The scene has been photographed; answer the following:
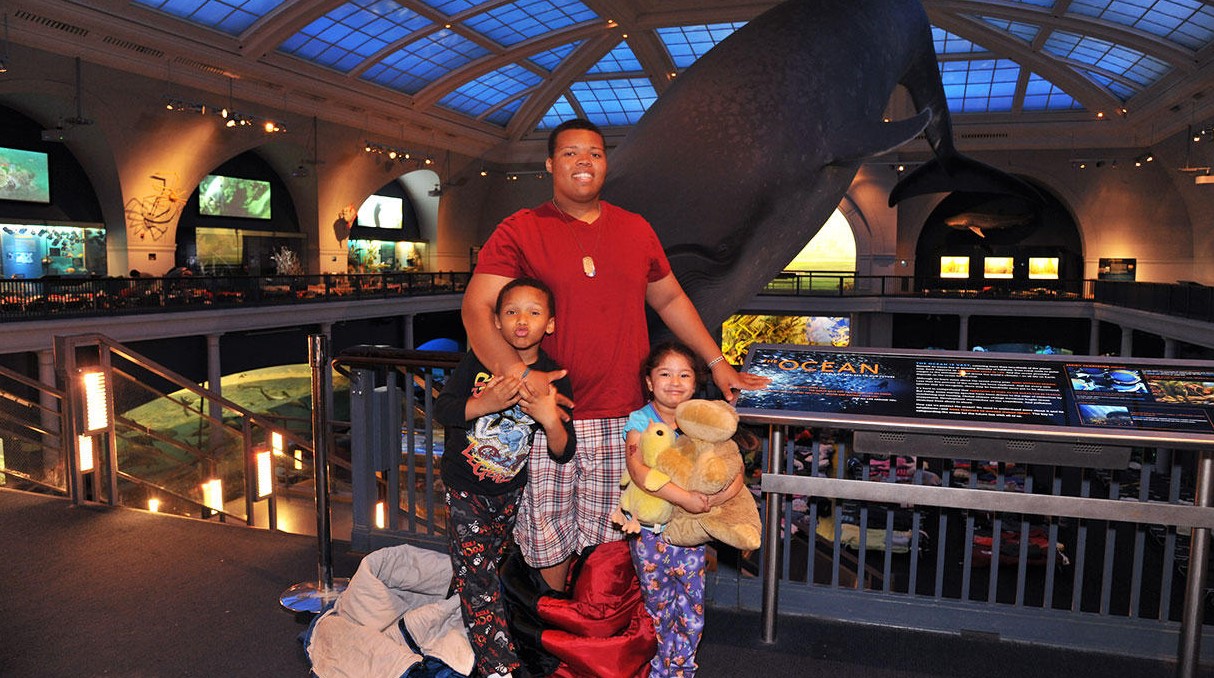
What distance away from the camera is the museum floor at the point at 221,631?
2.75 metres

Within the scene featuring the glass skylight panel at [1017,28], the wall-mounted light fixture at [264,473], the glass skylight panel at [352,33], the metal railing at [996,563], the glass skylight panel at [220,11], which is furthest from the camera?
the glass skylight panel at [1017,28]

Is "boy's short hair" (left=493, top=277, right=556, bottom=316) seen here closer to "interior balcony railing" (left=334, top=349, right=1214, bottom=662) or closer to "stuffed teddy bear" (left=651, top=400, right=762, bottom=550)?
"stuffed teddy bear" (left=651, top=400, right=762, bottom=550)

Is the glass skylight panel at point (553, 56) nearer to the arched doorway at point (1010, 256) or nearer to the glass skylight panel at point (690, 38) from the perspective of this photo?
the glass skylight panel at point (690, 38)

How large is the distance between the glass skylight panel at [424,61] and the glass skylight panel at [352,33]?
59 centimetres

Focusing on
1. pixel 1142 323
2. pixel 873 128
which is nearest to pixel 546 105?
pixel 1142 323

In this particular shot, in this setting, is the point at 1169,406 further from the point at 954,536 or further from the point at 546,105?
the point at 546,105

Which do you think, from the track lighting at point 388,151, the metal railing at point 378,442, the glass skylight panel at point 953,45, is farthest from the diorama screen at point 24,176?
the glass skylight panel at point 953,45

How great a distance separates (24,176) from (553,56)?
14.4 meters

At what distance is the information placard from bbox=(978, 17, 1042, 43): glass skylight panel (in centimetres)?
2172

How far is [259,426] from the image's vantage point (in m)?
6.52

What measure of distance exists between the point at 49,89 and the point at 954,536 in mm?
17855

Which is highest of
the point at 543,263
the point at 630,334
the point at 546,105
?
the point at 546,105

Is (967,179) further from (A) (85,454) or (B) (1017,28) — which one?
(B) (1017,28)

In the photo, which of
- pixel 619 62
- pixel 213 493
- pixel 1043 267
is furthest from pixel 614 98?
pixel 213 493
